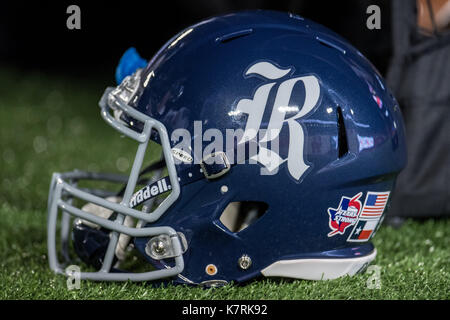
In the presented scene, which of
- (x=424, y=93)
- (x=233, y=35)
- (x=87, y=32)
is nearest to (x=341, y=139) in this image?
(x=233, y=35)

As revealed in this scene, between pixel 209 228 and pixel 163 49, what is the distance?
447 mm

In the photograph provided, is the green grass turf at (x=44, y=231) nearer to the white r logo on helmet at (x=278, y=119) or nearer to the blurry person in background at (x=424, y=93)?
the blurry person in background at (x=424, y=93)

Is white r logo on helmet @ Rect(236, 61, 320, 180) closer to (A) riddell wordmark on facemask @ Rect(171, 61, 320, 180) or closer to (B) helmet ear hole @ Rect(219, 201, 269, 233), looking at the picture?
(A) riddell wordmark on facemask @ Rect(171, 61, 320, 180)

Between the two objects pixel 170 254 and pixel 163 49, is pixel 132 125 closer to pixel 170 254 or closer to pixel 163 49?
pixel 163 49

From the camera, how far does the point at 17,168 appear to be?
8.91 ft

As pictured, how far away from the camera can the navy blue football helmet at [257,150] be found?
143 centimetres

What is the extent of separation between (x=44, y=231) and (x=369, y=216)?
3.47ft

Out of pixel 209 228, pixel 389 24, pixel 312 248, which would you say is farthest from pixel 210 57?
pixel 389 24

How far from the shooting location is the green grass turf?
Result: 4.90 ft

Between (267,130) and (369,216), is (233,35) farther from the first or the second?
(369,216)

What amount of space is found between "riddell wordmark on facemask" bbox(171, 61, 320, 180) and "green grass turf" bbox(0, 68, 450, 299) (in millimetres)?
310

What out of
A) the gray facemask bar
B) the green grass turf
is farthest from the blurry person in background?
the gray facemask bar

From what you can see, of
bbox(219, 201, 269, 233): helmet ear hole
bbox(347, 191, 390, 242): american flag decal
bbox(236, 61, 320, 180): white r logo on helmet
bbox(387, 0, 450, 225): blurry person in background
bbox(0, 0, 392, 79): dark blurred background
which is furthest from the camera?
bbox(0, 0, 392, 79): dark blurred background

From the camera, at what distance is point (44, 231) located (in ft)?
6.73
